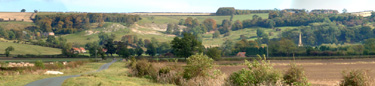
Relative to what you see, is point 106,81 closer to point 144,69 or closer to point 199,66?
point 199,66

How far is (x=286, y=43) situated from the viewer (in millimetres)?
158375

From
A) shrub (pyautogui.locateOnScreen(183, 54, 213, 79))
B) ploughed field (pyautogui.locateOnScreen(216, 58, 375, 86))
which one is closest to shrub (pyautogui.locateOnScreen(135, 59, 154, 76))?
shrub (pyautogui.locateOnScreen(183, 54, 213, 79))

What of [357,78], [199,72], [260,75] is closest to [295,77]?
[260,75]

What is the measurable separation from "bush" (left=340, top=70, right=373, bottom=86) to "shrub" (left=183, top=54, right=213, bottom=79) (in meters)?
10.4

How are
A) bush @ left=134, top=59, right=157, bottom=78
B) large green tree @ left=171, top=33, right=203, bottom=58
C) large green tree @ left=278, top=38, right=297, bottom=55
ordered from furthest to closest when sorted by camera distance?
large green tree @ left=278, top=38, right=297, bottom=55, large green tree @ left=171, top=33, right=203, bottom=58, bush @ left=134, top=59, right=157, bottom=78

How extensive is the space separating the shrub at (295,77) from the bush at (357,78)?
6.54 feet

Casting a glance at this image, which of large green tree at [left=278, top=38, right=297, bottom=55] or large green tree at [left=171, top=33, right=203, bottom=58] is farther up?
large green tree at [left=171, top=33, right=203, bottom=58]

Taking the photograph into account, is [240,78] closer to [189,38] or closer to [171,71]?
[171,71]

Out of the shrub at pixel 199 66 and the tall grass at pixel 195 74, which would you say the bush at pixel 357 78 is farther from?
the shrub at pixel 199 66

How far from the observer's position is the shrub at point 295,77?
21250mm

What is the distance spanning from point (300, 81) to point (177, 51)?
9664 cm

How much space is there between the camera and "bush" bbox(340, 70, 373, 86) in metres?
20.0

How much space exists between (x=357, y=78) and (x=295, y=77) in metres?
3.04

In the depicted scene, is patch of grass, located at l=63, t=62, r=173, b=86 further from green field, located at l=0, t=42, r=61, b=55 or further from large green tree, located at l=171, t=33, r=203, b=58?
green field, located at l=0, t=42, r=61, b=55
